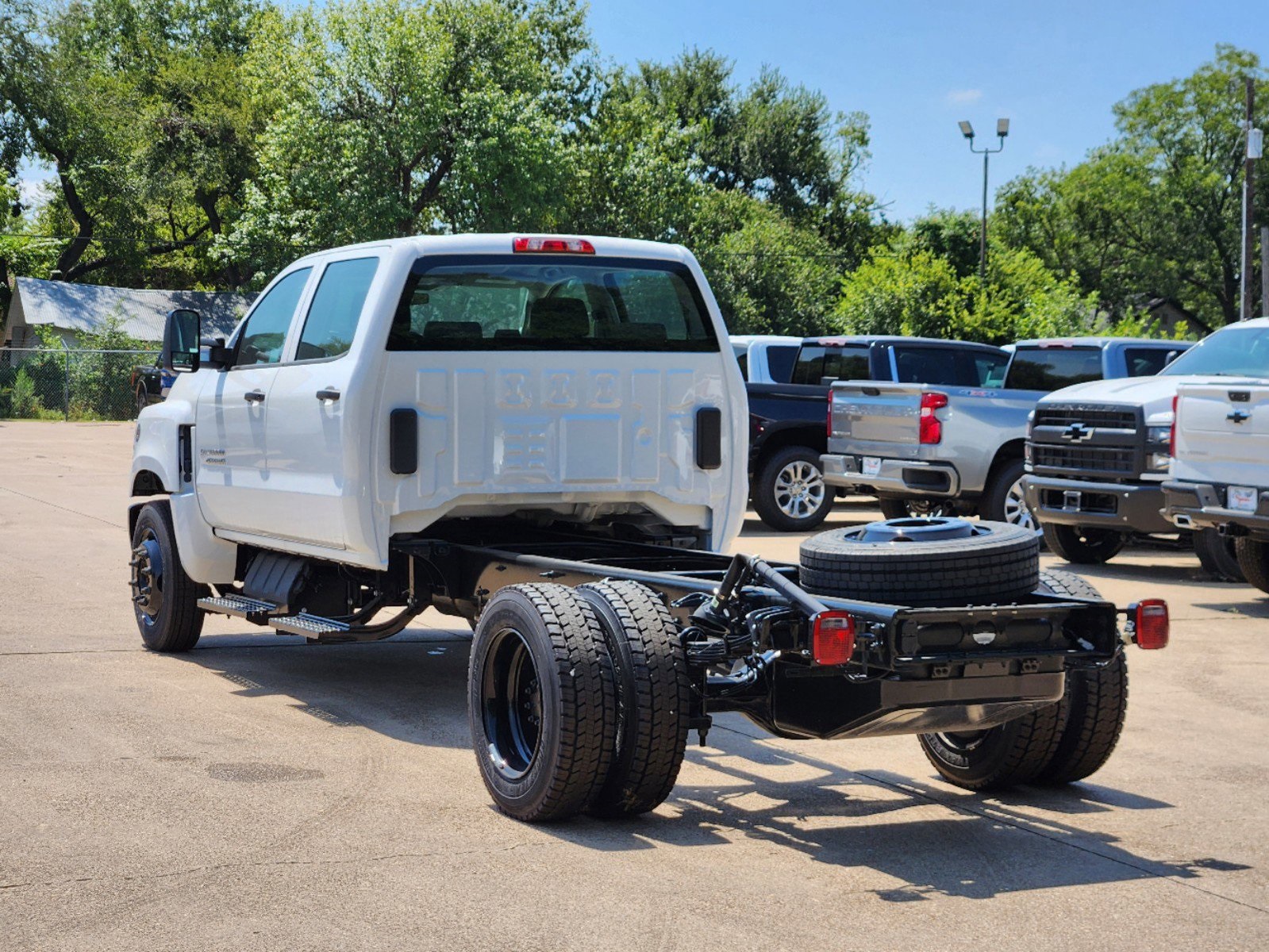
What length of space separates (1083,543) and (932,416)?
1.85 m

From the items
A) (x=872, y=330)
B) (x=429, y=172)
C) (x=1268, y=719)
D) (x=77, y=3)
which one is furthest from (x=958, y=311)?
(x=77, y=3)

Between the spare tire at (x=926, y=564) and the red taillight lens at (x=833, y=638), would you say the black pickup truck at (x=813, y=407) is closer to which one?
the spare tire at (x=926, y=564)

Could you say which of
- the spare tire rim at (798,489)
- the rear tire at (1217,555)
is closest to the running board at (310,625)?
the rear tire at (1217,555)

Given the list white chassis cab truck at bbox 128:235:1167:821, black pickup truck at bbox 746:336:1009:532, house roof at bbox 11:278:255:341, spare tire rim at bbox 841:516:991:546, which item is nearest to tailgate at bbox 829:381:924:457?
black pickup truck at bbox 746:336:1009:532

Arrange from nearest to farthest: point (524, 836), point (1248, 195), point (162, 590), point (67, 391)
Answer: point (524, 836), point (162, 590), point (1248, 195), point (67, 391)

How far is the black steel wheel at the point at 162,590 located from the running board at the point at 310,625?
989mm

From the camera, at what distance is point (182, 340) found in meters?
8.66

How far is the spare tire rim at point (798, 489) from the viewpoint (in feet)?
56.4

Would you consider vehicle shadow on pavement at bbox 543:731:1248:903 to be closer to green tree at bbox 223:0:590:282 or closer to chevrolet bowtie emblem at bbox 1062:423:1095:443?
chevrolet bowtie emblem at bbox 1062:423:1095:443

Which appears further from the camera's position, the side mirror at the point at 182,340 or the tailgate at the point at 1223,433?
the tailgate at the point at 1223,433

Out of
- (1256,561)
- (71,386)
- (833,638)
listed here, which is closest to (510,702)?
(833,638)

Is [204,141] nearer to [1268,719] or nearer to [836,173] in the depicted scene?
[836,173]

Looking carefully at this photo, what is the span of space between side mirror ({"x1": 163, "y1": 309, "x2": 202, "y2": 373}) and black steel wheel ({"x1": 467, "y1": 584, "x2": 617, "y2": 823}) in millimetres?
3402

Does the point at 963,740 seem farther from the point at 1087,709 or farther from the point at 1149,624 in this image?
the point at 1149,624
